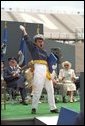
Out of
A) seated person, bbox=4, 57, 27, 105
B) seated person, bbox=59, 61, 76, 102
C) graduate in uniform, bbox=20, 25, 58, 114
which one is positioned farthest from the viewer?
seated person, bbox=59, 61, 76, 102

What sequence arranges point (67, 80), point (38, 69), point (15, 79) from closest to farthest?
point (38, 69)
point (15, 79)
point (67, 80)

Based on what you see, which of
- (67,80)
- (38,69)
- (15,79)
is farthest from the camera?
(67,80)

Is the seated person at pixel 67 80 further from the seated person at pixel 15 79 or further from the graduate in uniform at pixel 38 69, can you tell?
the graduate in uniform at pixel 38 69

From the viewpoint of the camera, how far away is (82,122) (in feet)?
12.4

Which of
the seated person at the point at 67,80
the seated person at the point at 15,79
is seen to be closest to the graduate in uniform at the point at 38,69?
the seated person at the point at 15,79

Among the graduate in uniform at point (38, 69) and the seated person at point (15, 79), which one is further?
the seated person at point (15, 79)

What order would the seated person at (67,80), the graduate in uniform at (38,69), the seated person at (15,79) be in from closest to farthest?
the graduate in uniform at (38,69), the seated person at (15,79), the seated person at (67,80)

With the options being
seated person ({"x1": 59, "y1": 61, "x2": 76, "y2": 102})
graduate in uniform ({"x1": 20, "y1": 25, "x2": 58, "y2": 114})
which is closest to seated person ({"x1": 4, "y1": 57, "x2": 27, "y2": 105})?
seated person ({"x1": 59, "y1": 61, "x2": 76, "y2": 102})

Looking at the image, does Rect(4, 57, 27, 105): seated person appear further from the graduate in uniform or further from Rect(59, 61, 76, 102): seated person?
the graduate in uniform

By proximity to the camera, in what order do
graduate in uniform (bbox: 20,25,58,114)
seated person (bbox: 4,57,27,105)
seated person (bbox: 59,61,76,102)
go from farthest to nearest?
seated person (bbox: 59,61,76,102) → seated person (bbox: 4,57,27,105) → graduate in uniform (bbox: 20,25,58,114)

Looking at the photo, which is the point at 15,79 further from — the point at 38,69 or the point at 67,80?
the point at 38,69

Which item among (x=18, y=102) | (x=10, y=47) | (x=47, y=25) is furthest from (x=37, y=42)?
(x=47, y=25)

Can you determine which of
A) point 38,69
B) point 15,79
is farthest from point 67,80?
point 38,69

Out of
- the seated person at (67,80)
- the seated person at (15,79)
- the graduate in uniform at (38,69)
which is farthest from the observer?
the seated person at (67,80)
